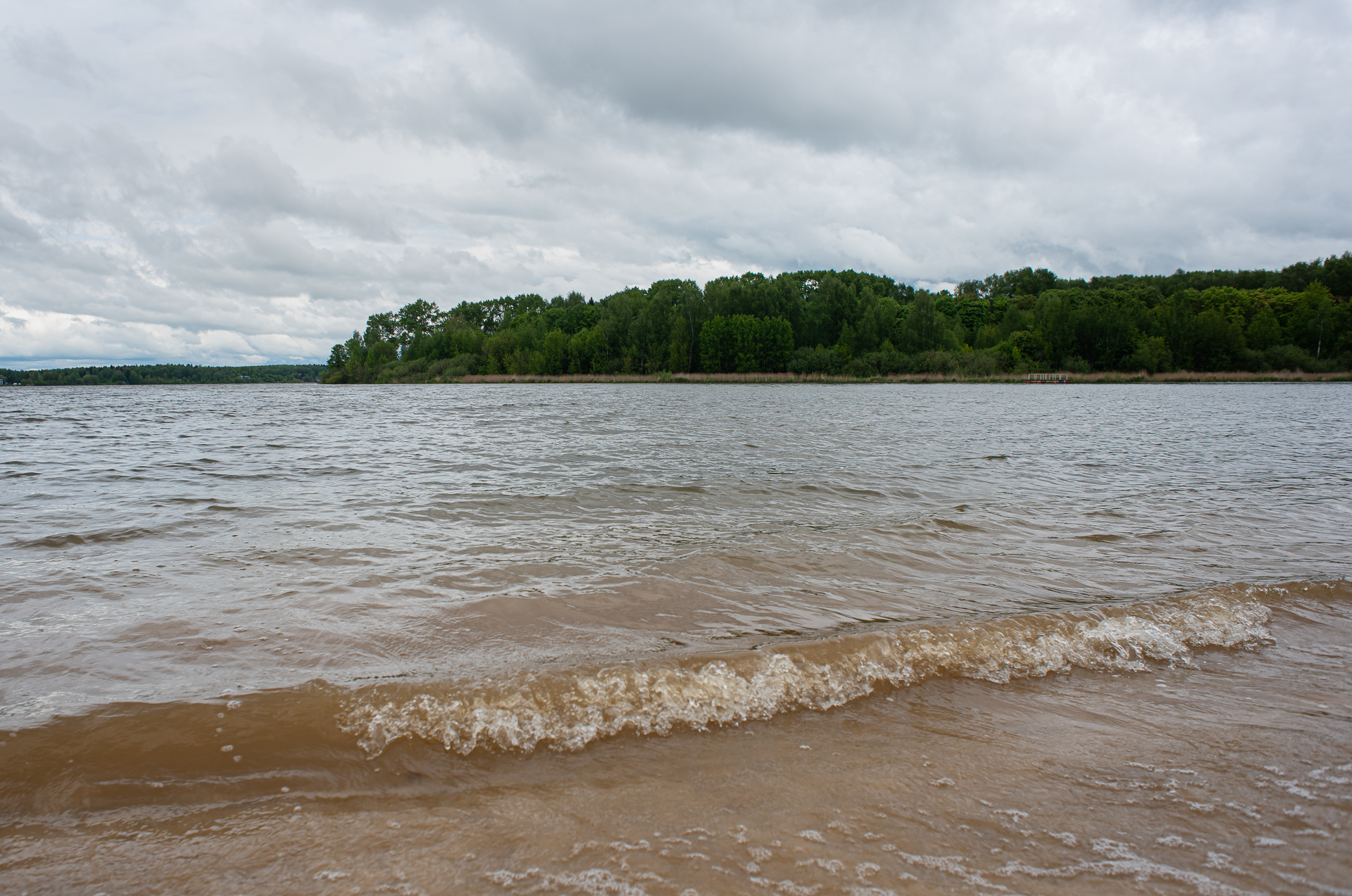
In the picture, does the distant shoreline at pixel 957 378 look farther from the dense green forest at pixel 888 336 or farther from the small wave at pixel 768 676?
the small wave at pixel 768 676

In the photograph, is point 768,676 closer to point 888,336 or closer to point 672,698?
point 672,698

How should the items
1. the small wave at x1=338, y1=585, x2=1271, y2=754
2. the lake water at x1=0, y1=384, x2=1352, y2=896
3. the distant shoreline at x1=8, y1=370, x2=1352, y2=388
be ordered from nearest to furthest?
the lake water at x1=0, y1=384, x2=1352, y2=896 < the small wave at x1=338, y1=585, x2=1271, y2=754 < the distant shoreline at x1=8, y1=370, x2=1352, y2=388

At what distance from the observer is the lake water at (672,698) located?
Answer: 2.28 meters

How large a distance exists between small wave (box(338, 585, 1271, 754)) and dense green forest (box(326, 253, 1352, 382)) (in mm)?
96007

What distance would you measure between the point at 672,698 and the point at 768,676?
1.89 ft

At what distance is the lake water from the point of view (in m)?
2.28

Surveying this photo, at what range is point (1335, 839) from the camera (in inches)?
90.4

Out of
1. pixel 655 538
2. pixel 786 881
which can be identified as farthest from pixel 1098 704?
pixel 655 538

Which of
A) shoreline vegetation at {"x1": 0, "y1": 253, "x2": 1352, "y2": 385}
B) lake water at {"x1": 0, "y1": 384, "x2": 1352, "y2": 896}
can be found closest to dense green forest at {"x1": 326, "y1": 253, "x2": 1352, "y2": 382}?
shoreline vegetation at {"x1": 0, "y1": 253, "x2": 1352, "y2": 385}

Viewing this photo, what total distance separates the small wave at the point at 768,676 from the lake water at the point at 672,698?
0.07 ft

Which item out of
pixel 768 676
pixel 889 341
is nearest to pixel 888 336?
pixel 889 341

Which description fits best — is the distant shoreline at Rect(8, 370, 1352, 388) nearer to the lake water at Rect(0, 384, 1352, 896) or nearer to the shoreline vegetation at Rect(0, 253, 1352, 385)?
the shoreline vegetation at Rect(0, 253, 1352, 385)

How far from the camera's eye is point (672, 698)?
3447mm

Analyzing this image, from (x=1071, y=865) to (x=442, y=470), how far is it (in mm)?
10833
